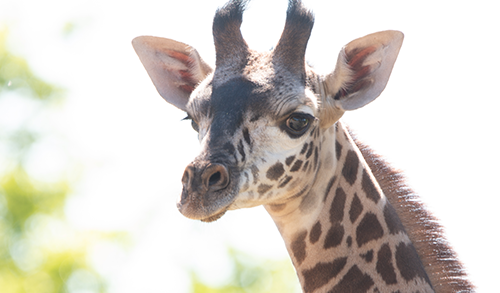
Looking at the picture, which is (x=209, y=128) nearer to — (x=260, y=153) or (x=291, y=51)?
(x=260, y=153)

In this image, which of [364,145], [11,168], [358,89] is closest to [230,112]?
[358,89]

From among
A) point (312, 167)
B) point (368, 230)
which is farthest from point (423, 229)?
point (312, 167)

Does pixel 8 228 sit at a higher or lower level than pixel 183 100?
lower

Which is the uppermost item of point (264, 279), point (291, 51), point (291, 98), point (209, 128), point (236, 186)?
point (291, 51)

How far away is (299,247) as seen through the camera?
351 cm

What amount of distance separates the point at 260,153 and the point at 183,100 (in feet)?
4.43

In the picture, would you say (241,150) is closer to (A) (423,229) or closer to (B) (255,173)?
(B) (255,173)

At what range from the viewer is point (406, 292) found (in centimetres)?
321

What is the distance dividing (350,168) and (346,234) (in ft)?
1.65

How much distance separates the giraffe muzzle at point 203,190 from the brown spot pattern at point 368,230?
1073mm

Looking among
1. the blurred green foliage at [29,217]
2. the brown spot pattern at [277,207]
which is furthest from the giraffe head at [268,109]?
the blurred green foliage at [29,217]

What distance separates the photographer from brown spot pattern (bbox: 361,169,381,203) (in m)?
3.57

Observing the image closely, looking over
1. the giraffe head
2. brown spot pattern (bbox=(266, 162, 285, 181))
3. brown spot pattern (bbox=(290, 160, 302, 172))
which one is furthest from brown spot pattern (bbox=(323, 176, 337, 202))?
brown spot pattern (bbox=(266, 162, 285, 181))

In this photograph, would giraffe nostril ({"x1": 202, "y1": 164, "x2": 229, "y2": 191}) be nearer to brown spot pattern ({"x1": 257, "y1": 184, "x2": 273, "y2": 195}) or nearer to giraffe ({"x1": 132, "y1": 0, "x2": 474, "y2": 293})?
giraffe ({"x1": 132, "y1": 0, "x2": 474, "y2": 293})
